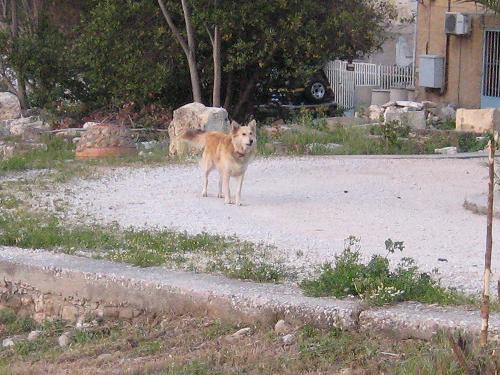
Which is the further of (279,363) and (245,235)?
(245,235)

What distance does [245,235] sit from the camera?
367 inches

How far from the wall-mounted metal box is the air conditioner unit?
29.7 inches

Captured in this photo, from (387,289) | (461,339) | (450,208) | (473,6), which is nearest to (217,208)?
(450,208)

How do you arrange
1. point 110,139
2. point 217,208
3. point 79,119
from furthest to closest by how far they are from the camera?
point 79,119 < point 110,139 < point 217,208

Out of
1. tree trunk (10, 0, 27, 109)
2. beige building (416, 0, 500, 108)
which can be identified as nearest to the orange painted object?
beige building (416, 0, 500, 108)

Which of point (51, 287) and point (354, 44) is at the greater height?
point (354, 44)

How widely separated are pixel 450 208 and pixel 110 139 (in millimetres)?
6085

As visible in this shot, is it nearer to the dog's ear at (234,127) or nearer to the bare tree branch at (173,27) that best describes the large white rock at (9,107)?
the bare tree branch at (173,27)

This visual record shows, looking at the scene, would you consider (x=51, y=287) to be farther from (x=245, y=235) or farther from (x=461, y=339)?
(x=461, y=339)

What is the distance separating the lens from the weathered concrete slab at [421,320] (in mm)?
6254

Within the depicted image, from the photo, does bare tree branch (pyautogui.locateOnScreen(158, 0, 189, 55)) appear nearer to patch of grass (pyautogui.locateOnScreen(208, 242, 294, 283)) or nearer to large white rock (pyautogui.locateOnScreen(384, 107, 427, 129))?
large white rock (pyautogui.locateOnScreen(384, 107, 427, 129))

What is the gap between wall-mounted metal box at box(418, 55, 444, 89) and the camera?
22641 mm

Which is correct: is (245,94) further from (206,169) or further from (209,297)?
(209,297)

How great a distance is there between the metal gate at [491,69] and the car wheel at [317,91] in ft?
15.9
